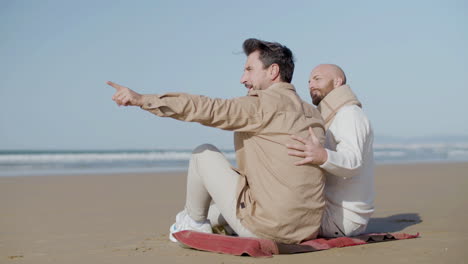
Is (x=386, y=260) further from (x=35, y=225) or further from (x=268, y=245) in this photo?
(x=35, y=225)

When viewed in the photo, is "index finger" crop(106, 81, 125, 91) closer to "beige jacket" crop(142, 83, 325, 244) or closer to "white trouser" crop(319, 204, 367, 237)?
"beige jacket" crop(142, 83, 325, 244)

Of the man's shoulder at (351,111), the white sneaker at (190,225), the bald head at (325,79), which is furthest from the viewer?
the bald head at (325,79)

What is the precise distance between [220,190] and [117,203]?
415 centimetres

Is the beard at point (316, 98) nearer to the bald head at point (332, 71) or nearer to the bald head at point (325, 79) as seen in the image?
the bald head at point (325, 79)

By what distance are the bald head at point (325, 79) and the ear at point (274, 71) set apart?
1.98ft

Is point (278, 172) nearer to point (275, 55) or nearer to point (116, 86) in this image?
point (275, 55)

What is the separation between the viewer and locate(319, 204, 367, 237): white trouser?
3.91 metres

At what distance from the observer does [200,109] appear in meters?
3.21

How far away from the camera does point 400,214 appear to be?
612 cm

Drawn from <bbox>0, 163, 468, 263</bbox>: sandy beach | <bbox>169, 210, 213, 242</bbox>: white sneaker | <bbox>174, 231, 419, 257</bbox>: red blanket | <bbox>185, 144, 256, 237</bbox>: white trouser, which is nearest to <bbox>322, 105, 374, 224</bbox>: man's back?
<bbox>174, 231, 419, 257</bbox>: red blanket

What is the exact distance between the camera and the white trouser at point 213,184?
145 inches

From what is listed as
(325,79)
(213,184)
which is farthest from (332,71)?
(213,184)

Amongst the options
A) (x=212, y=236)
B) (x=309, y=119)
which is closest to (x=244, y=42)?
(x=309, y=119)

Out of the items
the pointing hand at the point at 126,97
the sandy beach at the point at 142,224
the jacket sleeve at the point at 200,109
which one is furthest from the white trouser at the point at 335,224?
the pointing hand at the point at 126,97
